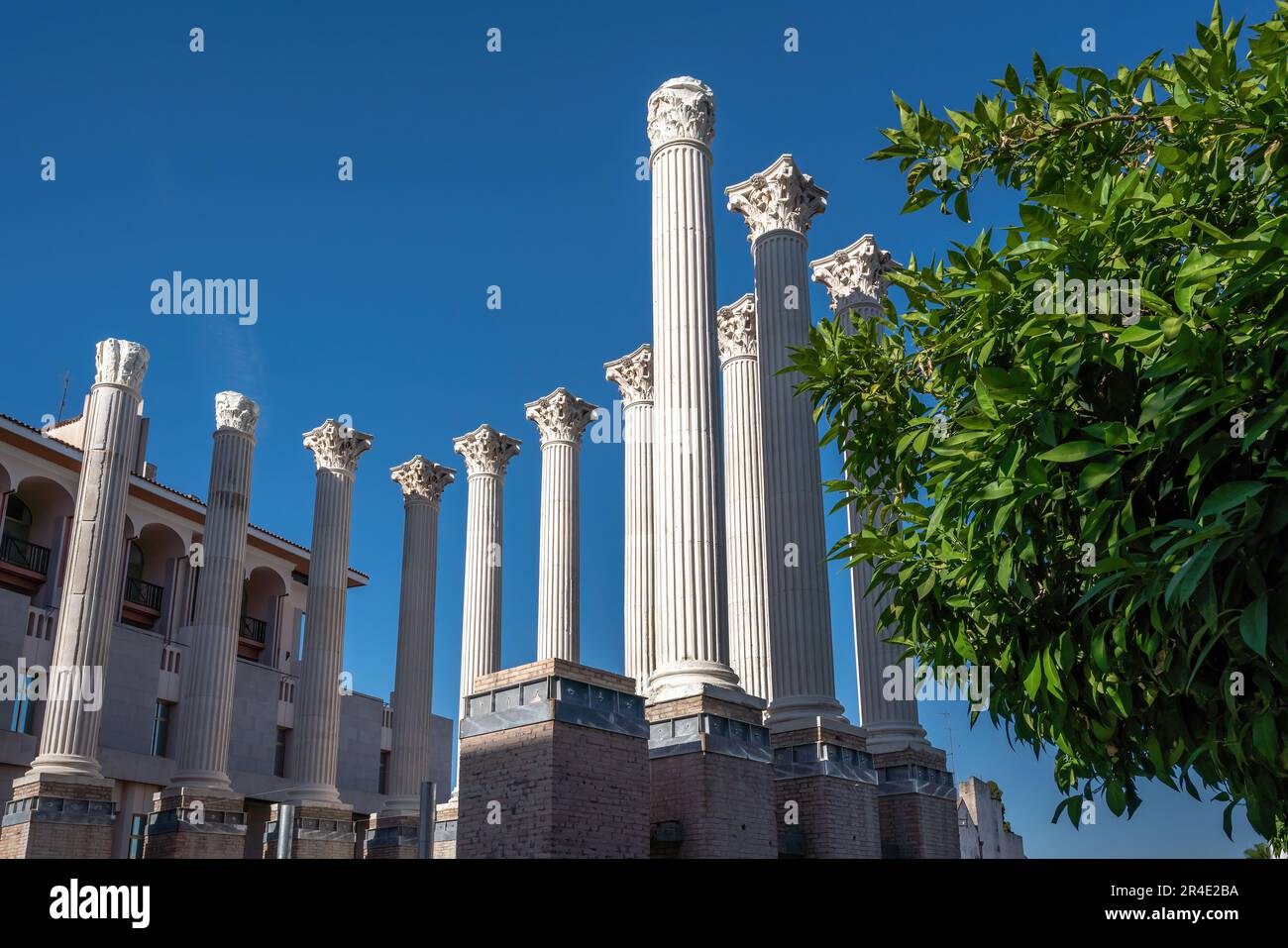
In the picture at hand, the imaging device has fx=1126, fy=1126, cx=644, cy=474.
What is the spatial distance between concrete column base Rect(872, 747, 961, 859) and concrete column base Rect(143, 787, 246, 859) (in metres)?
16.6

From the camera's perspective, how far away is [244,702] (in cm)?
4378

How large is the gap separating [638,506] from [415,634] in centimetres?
1063

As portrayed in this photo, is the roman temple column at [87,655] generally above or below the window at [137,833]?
above

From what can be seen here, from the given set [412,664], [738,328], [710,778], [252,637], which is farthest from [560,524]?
[252,637]

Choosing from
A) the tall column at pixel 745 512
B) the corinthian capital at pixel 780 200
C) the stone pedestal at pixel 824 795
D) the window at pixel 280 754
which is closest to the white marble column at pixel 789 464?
the corinthian capital at pixel 780 200

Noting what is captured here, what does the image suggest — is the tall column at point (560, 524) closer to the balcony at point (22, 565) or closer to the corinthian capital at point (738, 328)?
the corinthian capital at point (738, 328)

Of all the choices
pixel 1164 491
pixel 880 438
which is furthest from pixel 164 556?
pixel 1164 491

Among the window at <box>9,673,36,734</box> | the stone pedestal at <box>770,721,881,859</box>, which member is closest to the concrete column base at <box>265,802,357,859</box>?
the window at <box>9,673,36,734</box>

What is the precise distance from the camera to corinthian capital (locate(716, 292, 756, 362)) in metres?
27.9

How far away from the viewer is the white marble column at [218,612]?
30078 millimetres

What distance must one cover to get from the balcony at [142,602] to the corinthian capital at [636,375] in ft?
75.5

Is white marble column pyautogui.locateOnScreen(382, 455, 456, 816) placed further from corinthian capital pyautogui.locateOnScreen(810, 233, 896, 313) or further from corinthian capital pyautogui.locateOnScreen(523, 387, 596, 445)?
corinthian capital pyautogui.locateOnScreen(810, 233, 896, 313)

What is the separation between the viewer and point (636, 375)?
30.8 m

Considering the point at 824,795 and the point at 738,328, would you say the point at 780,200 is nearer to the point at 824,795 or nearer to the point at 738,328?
the point at 738,328
